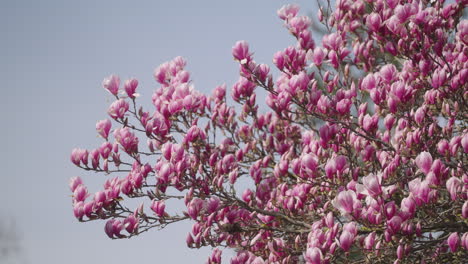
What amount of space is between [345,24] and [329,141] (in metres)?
1.29

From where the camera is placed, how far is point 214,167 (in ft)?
13.0

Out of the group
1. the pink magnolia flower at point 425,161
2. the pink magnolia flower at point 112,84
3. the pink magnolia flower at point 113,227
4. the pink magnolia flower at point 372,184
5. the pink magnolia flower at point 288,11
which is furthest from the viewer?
the pink magnolia flower at point 288,11

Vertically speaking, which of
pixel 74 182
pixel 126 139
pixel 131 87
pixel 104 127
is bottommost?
pixel 74 182

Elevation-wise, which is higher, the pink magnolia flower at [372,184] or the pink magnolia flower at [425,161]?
the pink magnolia flower at [425,161]

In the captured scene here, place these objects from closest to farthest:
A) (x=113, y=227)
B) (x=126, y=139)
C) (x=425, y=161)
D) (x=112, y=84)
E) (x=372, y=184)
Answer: (x=372, y=184)
(x=425, y=161)
(x=113, y=227)
(x=126, y=139)
(x=112, y=84)

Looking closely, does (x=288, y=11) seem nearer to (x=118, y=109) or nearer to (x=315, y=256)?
(x=118, y=109)

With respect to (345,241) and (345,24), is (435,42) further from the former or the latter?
(345,241)

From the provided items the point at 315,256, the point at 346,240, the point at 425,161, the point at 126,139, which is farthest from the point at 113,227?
the point at 425,161

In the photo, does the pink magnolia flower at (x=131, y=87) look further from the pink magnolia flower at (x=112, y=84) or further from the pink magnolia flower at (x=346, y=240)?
the pink magnolia flower at (x=346, y=240)

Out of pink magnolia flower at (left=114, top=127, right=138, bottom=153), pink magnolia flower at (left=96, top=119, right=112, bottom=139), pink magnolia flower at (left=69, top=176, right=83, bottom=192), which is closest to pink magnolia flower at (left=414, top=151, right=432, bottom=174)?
pink magnolia flower at (left=114, top=127, right=138, bottom=153)

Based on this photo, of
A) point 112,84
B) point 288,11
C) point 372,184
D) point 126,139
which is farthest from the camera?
point 288,11

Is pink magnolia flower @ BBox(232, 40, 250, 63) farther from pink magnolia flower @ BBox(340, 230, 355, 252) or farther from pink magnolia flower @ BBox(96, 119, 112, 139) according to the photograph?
pink magnolia flower @ BBox(340, 230, 355, 252)

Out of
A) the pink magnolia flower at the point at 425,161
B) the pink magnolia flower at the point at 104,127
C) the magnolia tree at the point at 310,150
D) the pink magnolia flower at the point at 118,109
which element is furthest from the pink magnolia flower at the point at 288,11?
the pink magnolia flower at the point at 425,161

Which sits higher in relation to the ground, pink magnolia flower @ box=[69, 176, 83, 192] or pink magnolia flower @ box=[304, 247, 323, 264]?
pink magnolia flower @ box=[69, 176, 83, 192]
